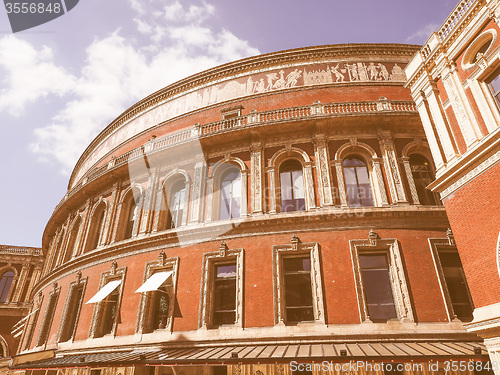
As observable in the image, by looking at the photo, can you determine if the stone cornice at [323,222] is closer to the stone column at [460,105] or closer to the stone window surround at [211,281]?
the stone window surround at [211,281]

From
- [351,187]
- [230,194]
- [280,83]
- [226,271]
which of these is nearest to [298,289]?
[226,271]

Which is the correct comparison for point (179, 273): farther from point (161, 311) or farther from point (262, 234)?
point (262, 234)

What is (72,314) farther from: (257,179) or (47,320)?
(257,179)

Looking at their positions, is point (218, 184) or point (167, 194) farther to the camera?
point (167, 194)

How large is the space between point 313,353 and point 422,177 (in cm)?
888

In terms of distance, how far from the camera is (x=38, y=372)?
15.9m

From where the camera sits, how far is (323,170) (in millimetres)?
13453

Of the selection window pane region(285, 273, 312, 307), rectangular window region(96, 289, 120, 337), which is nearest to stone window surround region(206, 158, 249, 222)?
window pane region(285, 273, 312, 307)

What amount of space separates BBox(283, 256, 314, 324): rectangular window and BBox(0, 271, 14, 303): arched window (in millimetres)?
30312

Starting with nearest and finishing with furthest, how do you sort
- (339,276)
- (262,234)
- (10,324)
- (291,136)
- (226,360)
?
(226,360) < (339,276) < (262,234) < (291,136) < (10,324)

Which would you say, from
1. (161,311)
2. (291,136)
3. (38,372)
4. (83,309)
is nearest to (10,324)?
(38,372)

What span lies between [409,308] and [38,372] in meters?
17.9

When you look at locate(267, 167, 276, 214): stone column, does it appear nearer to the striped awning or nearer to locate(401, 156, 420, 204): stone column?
the striped awning

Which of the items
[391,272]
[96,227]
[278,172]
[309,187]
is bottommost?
[391,272]
